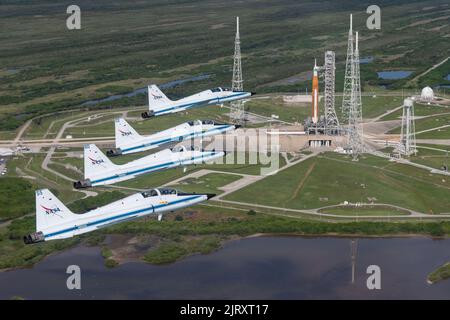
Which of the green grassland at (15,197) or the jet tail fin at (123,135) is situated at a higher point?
the jet tail fin at (123,135)

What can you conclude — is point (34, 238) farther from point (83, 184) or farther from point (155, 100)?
point (155, 100)

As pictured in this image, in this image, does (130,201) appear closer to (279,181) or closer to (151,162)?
(151,162)

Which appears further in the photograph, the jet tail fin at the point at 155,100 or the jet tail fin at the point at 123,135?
the jet tail fin at the point at 155,100

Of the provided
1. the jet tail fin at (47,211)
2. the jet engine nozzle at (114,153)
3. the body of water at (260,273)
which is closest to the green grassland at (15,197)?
the body of water at (260,273)

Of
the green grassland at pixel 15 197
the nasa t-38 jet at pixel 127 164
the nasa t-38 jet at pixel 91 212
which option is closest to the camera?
the nasa t-38 jet at pixel 91 212

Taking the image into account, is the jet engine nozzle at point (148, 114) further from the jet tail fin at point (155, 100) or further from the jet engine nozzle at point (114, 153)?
the jet engine nozzle at point (114, 153)

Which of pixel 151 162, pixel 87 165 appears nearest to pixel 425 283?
pixel 151 162

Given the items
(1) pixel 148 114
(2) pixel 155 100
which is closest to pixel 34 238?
(1) pixel 148 114
